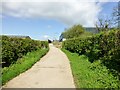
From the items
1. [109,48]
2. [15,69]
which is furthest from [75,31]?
[15,69]

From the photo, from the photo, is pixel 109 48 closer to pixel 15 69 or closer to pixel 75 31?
pixel 15 69

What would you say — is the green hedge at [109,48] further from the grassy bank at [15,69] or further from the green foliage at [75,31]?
the green foliage at [75,31]

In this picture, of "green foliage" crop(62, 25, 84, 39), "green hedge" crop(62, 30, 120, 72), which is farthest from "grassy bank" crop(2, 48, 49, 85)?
"green foliage" crop(62, 25, 84, 39)

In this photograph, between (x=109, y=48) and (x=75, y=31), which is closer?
(x=109, y=48)

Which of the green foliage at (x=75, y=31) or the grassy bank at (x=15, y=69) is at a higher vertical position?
the green foliage at (x=75, y=31)

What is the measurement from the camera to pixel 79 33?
81438 mm

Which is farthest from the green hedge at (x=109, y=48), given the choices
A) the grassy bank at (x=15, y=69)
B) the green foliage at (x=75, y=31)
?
the green foliage at (x=75, y=31)

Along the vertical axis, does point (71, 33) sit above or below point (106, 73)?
above

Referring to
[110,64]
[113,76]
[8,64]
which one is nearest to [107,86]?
[113,76]

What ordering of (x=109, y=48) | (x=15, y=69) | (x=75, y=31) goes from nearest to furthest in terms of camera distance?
1. (x=15, y=69)
2. (x=109, y=48)
3. (x=75, y=31)

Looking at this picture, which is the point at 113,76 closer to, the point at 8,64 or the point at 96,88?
the point at 96,88

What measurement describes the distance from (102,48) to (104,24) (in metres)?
41.8

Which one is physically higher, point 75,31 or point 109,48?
point 75,31

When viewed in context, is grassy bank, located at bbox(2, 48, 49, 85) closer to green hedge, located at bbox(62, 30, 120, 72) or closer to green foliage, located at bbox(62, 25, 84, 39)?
green hedge, located at bbox(62, 30, 120, 72)
